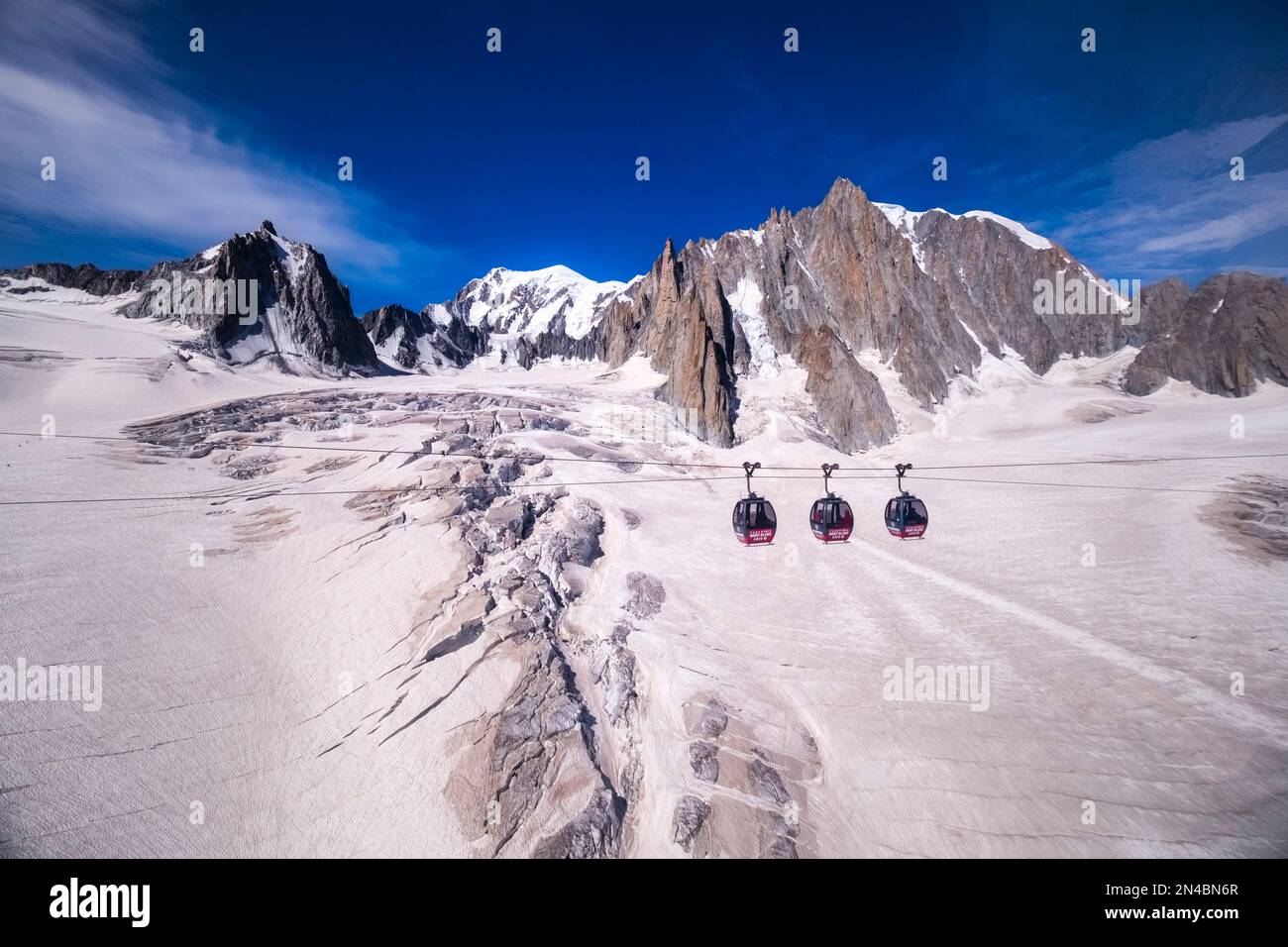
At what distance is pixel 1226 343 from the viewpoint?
59344mm

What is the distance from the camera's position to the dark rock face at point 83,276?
63.2m

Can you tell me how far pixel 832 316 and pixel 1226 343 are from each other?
47.0 metres

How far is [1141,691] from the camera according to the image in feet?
41.8

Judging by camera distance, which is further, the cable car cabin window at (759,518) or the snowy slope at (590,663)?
the cable car cabin window at (759,518)

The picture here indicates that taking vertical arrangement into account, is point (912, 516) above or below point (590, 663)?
above

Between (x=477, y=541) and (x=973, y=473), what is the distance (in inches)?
1343

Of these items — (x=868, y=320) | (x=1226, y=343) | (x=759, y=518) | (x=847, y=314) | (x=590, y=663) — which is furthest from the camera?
(x=847, y=314)

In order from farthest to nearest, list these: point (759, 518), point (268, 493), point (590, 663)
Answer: point (268, 493) → point (759, 518) → point (590, 663)

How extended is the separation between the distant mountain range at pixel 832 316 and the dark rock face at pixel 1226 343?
176mm

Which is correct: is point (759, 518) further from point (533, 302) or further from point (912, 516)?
point (533, 302)

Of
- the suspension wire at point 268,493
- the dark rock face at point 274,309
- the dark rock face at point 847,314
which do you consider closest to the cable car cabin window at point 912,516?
the suspension wire at point 268,493

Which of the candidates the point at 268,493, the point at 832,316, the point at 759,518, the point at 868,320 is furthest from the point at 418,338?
the point at 759,518

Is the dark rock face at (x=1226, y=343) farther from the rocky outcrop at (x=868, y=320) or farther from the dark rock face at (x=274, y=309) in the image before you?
the dark rock face at (x=274, y=309)
